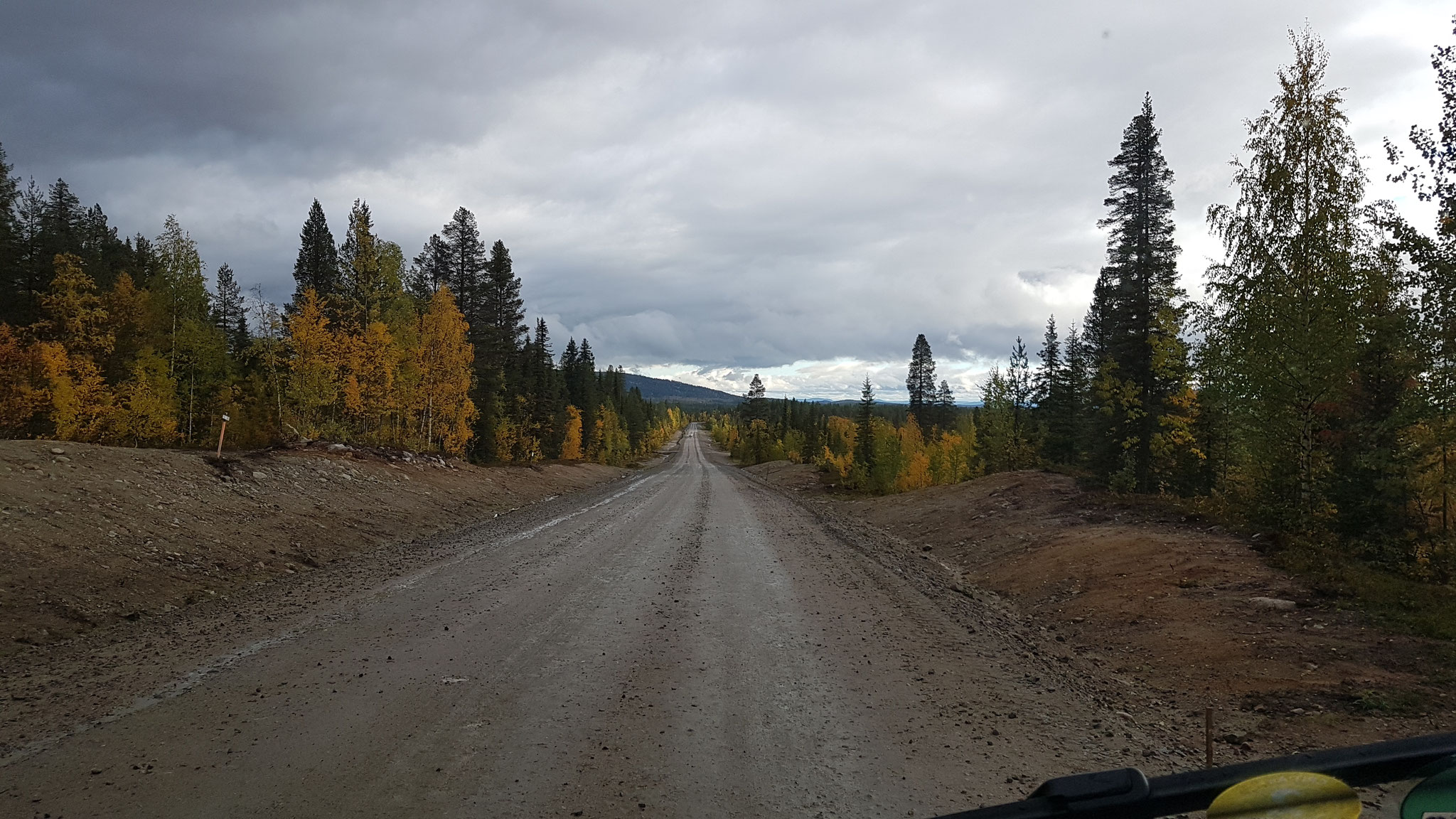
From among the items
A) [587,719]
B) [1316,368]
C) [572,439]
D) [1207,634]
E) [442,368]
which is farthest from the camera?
[572,439]

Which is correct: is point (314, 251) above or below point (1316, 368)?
above

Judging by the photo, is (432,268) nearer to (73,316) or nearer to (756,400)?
(73,316)

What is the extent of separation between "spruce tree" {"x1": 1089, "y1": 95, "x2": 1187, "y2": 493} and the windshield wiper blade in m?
22.3

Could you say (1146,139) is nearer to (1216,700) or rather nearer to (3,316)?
(1216,700)

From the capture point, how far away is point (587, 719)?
470 cm

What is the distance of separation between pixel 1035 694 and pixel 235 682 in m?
6.38

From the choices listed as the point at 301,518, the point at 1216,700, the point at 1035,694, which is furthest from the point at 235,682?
the point at 301,518

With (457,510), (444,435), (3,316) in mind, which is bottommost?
(457,510)

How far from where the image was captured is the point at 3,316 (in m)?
31.3

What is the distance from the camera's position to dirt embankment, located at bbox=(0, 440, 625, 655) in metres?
7.89

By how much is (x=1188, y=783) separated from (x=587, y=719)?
12.8 ft

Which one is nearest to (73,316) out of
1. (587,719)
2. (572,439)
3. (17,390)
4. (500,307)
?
(17,390)

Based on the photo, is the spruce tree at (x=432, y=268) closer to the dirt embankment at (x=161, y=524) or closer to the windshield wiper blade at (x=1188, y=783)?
the dirt embankment at (x=161, y=524)

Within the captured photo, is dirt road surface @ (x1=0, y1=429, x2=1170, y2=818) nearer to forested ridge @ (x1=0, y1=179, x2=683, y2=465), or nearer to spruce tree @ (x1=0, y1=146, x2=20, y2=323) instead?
forested ridge @ (x1=0, y1=179, x2=683, y2=465)
